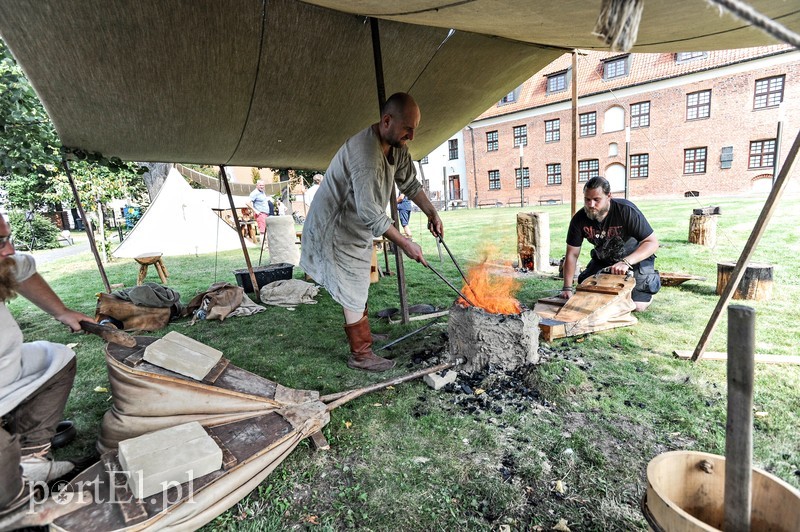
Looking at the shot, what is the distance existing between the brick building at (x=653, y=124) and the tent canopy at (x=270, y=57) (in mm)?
16038

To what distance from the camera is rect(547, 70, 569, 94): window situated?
85.8ft

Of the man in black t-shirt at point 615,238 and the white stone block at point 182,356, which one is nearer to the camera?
the white stone block at point 182,356

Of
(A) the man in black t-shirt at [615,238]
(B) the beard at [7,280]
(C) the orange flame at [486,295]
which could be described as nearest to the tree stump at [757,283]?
(A) the man in black t-shirt at [615,238]

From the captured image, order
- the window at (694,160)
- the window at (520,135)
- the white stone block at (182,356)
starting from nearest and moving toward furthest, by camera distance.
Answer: the white stone block at (182,356) → the window at (694,160) → the window at (520,135)

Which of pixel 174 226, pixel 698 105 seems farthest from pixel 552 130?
pixel 174 226

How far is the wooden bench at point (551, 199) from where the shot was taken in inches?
1086

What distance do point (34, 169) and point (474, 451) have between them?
5.62 m

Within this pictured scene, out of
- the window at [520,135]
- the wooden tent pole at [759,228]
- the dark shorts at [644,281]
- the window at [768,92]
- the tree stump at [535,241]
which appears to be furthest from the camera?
the window at [520,135]

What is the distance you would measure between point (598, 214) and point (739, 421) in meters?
3.45

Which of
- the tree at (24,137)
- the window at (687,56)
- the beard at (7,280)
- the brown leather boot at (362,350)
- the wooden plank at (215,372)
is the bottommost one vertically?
the brown leather boot at (362,350)

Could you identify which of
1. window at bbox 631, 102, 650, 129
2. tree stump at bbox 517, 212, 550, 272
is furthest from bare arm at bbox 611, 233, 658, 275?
window at bbox 631, 102, 650, 129

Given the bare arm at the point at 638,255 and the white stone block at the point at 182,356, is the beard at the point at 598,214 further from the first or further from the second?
the white stone block at the point at 182,356

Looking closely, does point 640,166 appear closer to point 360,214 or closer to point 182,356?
point 360,214

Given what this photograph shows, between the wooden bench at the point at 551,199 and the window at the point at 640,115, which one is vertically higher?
the window at the point at 640,115
